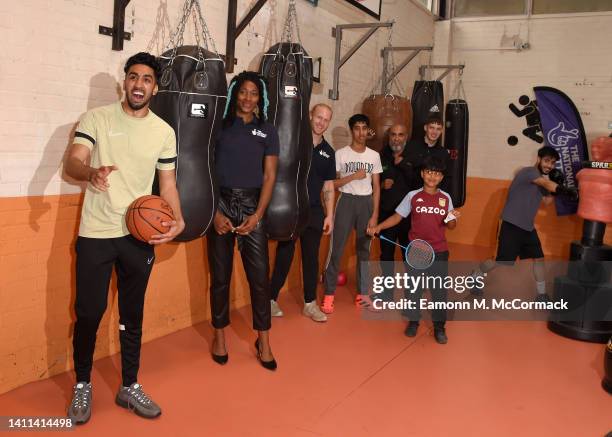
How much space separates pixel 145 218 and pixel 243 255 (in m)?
0.92

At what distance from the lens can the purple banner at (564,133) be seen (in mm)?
7141

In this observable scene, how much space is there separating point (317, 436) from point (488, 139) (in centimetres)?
604

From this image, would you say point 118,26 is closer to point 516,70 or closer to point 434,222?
point 434,222

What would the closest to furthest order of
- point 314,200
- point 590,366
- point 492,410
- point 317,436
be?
1. point 317,436
2. point 492,410
3. point 590,366
4. point 314,200

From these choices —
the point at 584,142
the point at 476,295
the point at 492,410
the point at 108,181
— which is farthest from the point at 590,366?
the point at 584,142

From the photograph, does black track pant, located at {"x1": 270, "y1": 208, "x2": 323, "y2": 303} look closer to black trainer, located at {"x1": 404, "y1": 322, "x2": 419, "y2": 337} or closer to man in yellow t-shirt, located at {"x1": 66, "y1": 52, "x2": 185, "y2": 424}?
black trainer, located at {"x1": 404, "y1": 322, "x2": 419, "y2": 337}

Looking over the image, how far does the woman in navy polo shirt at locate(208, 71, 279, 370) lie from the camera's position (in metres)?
3.29

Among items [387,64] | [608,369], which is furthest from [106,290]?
[387,64]

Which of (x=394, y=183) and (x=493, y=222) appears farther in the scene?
(x=493, y=222)

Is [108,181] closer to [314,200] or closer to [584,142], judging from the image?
[314,200]

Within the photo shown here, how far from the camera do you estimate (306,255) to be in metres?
4.45

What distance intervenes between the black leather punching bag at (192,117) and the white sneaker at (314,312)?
1.60 m

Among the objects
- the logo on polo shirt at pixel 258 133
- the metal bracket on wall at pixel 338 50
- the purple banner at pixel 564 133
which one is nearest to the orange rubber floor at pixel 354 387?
the logo on polo shirt at pixel 258 133

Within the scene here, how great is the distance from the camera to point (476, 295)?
5484 mm
